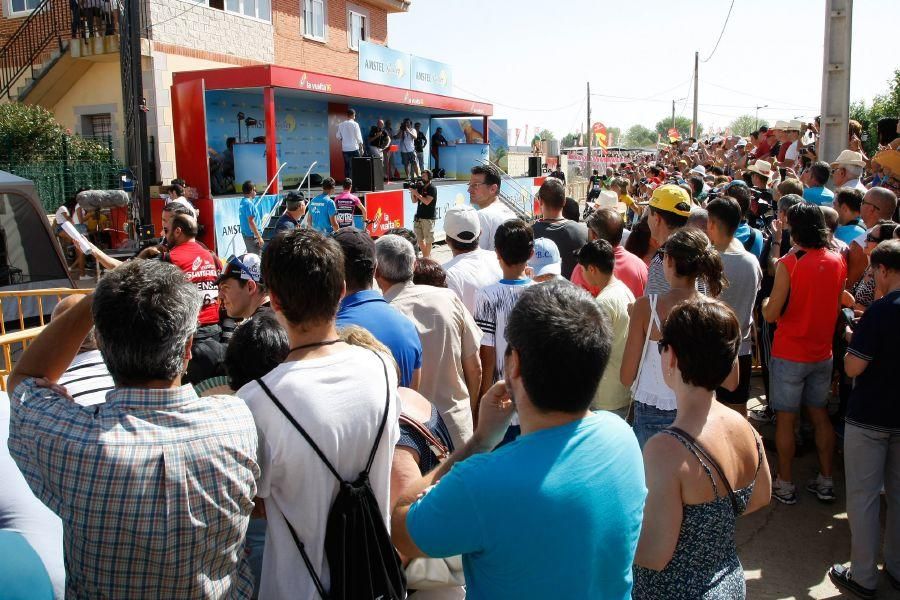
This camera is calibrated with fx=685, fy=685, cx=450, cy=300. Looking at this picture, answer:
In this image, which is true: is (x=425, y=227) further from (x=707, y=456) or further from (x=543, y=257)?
(x=707, y=456)

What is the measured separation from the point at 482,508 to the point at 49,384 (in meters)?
1.13

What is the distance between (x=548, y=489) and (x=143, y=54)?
16.8 metres

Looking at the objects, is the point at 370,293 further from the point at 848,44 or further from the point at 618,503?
the point at 848,44

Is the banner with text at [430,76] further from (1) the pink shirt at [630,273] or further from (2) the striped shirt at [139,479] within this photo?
(2) the striped shirt at [139,479]

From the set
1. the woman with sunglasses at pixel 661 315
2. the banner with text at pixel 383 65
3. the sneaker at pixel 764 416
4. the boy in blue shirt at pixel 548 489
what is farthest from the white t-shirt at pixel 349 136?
the boy in blue shirt at pixel 548 489

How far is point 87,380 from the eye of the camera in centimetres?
241

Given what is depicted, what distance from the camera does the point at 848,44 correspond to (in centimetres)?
763

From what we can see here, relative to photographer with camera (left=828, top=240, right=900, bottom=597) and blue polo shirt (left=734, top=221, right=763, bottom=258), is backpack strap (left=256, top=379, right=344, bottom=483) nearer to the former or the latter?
photographer with camera (left=828, top=240, right=900, bottom=597)

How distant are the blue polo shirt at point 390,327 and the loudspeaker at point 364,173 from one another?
45.4 ft

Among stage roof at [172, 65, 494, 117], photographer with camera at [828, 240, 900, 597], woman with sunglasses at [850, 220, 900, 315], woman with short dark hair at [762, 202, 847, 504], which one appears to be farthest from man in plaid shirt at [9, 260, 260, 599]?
stage roof at [172, 65, 494, 117]

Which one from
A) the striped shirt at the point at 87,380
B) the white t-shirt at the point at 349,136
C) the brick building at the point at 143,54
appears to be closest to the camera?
the striped shirt at the point at 87,380

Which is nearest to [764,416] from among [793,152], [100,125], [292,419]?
[292,419]

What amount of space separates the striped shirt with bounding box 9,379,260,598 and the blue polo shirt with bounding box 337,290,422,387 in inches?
46.9

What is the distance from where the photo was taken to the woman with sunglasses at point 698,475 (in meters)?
1.97
